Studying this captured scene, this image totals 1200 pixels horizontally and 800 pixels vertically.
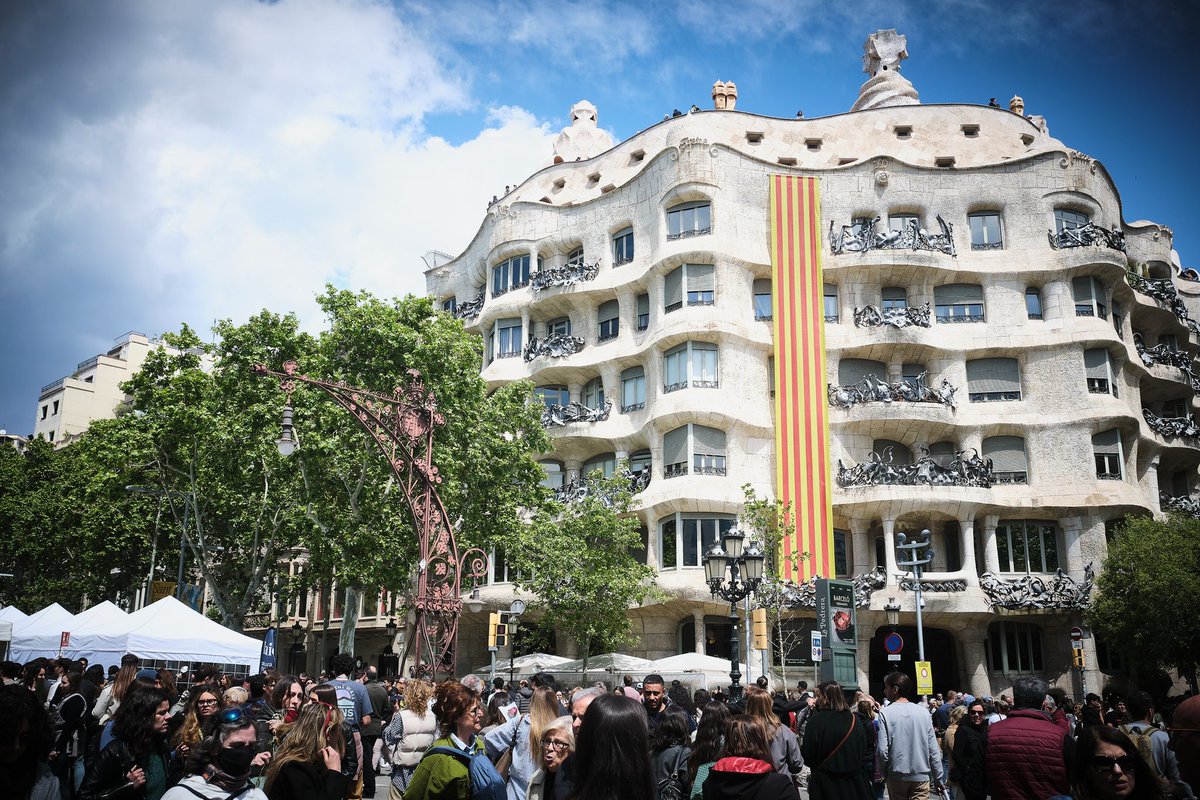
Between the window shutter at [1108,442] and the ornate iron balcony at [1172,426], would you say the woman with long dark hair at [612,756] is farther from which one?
the ornate iron balcony at [1172,426]

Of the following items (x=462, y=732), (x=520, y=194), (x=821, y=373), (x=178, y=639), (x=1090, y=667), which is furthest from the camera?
(x=520, y=194)

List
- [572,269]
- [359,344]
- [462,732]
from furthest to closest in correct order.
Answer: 1. [572,269]
2. [359,344]
3. [462,732]

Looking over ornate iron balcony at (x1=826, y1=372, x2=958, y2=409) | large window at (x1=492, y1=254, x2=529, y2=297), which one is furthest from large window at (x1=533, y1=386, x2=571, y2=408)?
ornate iron balcony at (x1=826, y1=372, x2=958, y2=409)

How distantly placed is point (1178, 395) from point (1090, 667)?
1479 centimetres

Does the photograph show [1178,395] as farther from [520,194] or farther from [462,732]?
[462,732]

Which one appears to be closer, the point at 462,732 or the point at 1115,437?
the point at 462,732

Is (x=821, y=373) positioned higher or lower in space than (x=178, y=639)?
higher

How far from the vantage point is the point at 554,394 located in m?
42.3

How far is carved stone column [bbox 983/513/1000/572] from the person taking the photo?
35781 millimetres

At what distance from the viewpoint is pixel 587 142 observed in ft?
167

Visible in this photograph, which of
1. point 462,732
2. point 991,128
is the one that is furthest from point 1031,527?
point 462,732

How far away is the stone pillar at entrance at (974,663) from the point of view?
35.0 metres

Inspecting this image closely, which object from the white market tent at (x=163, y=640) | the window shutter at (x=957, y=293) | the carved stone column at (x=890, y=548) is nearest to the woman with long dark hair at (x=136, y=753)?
the white market tent at (x=163, y=640)

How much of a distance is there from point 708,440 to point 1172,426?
759 inches
